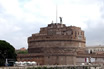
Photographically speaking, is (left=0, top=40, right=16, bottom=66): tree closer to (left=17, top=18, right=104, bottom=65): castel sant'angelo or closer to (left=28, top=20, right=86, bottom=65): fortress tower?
(left=17, top=18, right=104, bottom=65): castel sant'angelo

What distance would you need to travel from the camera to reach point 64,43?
2432 inches

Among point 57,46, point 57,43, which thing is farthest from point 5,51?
point 57,43

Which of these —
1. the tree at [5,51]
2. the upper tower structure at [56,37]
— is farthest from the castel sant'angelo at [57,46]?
the tree at [5,51]

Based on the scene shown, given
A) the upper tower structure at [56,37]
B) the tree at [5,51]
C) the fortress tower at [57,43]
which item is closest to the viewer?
the tree at [5,51]

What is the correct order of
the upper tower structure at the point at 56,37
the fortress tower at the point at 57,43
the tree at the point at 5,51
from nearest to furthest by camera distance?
1. the tree at the point at 5,51
2. the fortress tower at the point at 57,43
3. the upper tower structure at the point at 56,37

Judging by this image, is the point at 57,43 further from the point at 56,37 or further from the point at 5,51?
the point at 5,51

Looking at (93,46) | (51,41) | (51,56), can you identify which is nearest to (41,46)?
(51,41)

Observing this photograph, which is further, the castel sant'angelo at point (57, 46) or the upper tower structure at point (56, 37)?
the upper tower structure at point (56, 37)

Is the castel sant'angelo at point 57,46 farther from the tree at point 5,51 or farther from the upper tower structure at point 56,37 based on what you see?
the tree at point 5,51

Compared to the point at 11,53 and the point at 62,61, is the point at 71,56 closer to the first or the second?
the point at 62,61

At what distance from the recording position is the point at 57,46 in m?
61.4

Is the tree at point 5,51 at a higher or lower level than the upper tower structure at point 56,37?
lower

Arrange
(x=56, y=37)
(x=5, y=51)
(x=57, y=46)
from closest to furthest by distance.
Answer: (x=5, y=51)
(x=57, y=46)
(x=56, y=37)

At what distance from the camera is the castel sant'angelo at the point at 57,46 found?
56.5 meters
